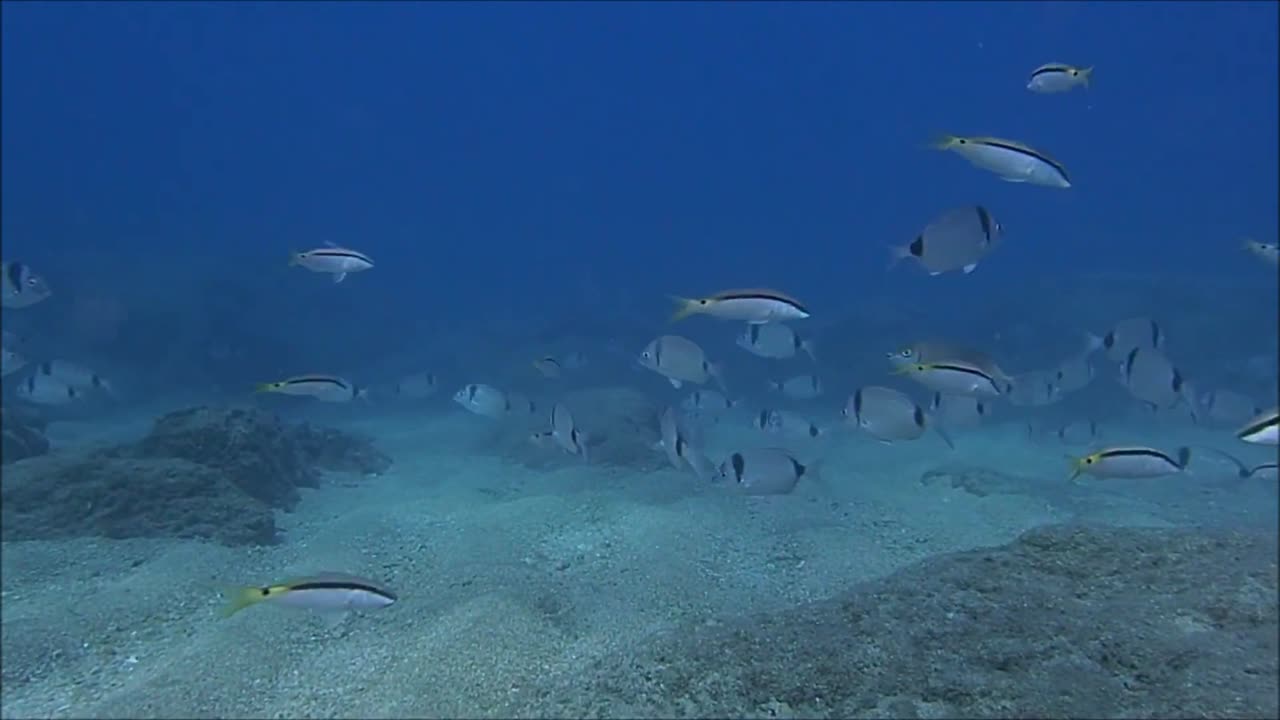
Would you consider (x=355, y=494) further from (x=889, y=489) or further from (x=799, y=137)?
(x=799, y=137)

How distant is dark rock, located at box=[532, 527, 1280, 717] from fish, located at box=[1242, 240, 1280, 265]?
11.9ft

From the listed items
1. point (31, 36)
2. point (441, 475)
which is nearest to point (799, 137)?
point (31, 36)

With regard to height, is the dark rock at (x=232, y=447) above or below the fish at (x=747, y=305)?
below

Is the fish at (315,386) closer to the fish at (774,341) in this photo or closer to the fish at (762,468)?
the fish at (762,468)

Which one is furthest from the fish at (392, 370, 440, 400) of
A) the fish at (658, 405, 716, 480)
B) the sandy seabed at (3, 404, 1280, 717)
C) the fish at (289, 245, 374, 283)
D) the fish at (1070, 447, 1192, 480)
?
the fish at (1070, 447, 1192, 480)

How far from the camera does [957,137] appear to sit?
4820mm

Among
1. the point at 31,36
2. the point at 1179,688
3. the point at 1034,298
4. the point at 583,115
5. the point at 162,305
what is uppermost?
the point at 583,115

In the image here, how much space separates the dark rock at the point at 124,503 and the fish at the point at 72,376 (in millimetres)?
1725

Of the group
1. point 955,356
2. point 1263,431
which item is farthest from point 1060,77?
point 1263,431

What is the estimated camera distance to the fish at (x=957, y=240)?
4.89m

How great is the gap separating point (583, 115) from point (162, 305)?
159 meters

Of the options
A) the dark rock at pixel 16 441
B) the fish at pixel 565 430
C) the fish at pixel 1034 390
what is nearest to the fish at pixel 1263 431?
the fish at pixel 565 430

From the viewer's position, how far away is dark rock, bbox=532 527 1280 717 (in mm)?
3326

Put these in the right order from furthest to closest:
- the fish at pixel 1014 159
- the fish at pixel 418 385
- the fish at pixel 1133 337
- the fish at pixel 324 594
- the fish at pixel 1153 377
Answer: the fish at pixel 418 385
the fish at pixel 1133 337
the fish at pixel 1153 377
the fish at pixel 1014 159
the fish at pixel 324 594
